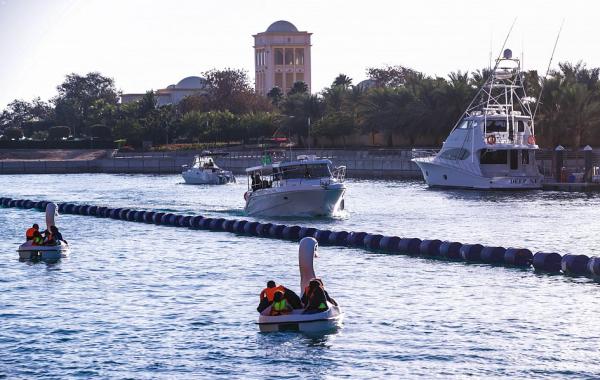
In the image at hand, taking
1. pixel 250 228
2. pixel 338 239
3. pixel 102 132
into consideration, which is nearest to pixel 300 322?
pixel 338 239

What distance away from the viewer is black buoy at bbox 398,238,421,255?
1720 inches

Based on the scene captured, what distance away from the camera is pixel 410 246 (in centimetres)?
4394

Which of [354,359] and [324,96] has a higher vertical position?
[324,96]

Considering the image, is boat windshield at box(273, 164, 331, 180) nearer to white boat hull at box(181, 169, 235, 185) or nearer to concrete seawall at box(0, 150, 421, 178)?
white boat hull at box(181, 169, 235, 185)

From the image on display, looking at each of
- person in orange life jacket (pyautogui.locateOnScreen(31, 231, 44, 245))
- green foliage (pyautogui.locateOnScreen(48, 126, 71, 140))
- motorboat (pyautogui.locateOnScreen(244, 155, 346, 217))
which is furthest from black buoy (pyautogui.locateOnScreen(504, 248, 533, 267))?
green foliage (pyautogui.locateOnScreen(48, 126, 71, 140))

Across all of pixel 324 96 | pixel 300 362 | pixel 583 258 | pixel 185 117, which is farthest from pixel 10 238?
pixel 185 117

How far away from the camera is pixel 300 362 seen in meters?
25.3

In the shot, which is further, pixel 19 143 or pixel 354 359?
pixel 19 143

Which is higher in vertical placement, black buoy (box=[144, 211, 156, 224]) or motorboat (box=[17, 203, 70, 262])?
black buoy (box=[144, 211, 156, 224])

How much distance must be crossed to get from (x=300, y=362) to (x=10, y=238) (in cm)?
3229

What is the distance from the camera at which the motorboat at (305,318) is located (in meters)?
27.5

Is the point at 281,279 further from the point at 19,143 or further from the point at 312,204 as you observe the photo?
the point at 19,143

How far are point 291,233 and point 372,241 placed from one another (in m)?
5.55

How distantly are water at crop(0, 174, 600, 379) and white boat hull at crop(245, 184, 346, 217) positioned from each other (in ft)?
5.50
